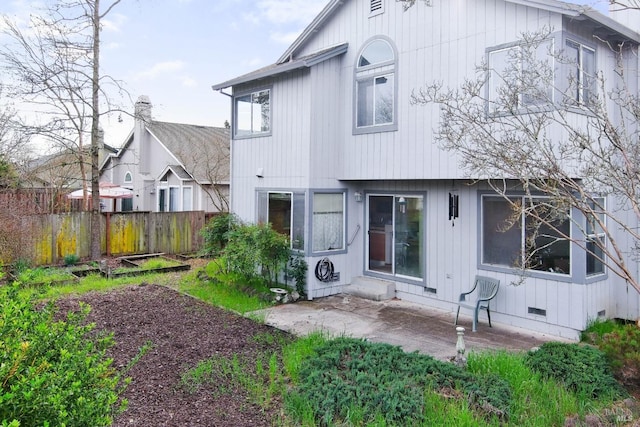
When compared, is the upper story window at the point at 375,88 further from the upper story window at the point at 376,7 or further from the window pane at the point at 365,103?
the upper story window at the point at 376,7

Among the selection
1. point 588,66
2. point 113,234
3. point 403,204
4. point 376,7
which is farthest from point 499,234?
point 113,234

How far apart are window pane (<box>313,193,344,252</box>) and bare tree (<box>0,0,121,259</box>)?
7226 mm

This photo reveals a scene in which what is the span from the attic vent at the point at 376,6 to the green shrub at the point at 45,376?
8.74m

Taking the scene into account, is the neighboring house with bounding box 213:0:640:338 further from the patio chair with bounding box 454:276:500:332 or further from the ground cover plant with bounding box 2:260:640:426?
the ground cover plant with bounding box 2:260:640:426

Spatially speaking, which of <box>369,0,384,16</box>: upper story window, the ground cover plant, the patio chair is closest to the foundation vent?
the patio chair

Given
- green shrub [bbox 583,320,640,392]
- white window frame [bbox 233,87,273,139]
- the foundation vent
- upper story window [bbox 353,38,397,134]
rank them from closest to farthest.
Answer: green shrub [bbox 583,320,640,392] → the foundation vent → upper story window [bbox 353,38,397,134] → white window frame [bbox 233,87,273,139]

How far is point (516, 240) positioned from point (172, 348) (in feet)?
19.1

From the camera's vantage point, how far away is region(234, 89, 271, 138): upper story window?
1091 centimetres

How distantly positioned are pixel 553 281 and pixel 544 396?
3166 millimetres

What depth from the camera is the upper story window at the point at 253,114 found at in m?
10.9

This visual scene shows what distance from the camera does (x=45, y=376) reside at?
2.10 m

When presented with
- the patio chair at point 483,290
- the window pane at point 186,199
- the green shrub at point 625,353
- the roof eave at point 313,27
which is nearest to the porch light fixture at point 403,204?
the patio chair at point 483,290

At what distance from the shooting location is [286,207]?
10.4m

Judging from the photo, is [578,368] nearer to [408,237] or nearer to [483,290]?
[483,290]
